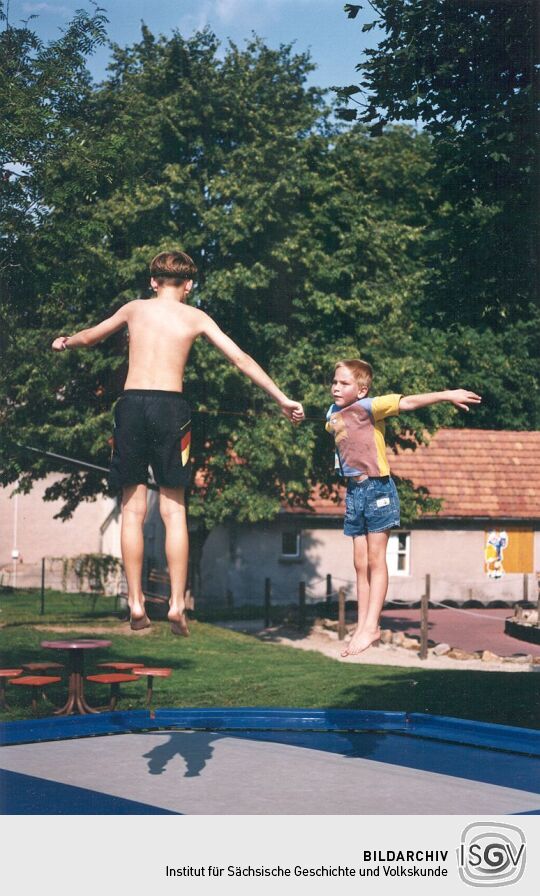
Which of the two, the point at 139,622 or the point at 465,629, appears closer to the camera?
the point at 139,622

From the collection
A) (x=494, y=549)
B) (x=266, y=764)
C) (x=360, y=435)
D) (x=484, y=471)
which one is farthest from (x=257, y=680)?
(x=484, y=471)

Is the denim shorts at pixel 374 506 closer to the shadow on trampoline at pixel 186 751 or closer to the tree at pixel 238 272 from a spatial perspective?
the shadow on trampoline at pixel 186 751

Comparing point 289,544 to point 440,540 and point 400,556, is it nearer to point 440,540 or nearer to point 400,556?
point 400,556

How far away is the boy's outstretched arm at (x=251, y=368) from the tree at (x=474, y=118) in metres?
6.31

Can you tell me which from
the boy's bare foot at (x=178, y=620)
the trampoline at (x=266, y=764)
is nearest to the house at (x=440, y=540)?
the trampoline at (x=266, y=764)

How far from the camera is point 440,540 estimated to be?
36.9 metres

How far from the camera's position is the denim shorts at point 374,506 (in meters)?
8.30

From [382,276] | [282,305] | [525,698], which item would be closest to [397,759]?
[525,698]

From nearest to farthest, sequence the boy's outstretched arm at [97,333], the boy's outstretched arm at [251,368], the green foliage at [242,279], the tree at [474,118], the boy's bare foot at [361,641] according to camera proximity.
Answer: the boy's outstretched arm at [251,368], the boy's outstretched arm at [97,333], the boy's bare foot at [361,641], the tree at [474,118], the green foliage at [242,279]

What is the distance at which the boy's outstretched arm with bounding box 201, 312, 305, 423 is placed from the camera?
680 centimetres

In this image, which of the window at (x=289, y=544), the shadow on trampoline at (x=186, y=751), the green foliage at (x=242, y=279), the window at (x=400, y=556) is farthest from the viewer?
the window at (x=400, y=556)

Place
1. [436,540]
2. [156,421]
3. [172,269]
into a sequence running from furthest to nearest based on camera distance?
1. [436,540]
2. [172,269]
3. [156,421]
